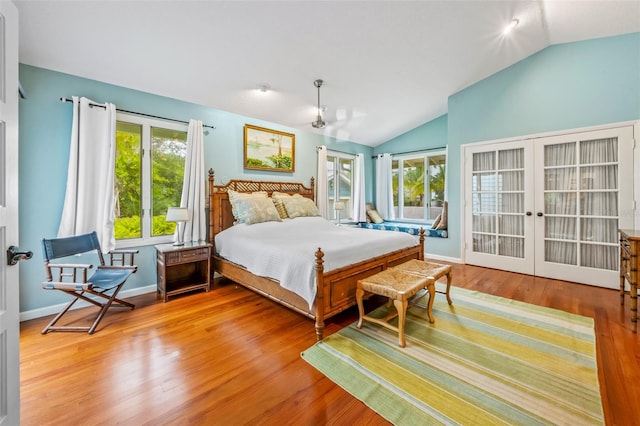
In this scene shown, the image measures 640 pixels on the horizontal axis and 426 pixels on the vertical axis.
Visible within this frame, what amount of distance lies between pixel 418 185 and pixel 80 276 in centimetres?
591

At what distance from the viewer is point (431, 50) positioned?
131 inches

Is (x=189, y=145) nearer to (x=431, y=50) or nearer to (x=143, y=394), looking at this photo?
(x=143, y=394)

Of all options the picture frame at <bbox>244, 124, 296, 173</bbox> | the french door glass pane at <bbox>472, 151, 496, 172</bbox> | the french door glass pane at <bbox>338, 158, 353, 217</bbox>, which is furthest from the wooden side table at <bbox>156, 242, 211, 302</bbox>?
the french door glass pane at <bbox>472, 151, 496, 172</bbox>

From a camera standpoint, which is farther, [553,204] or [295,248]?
[553,204]

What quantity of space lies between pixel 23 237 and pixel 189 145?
187cm

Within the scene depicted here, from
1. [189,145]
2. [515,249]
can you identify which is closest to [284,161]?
[189,145]

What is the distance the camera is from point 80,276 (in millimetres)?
2859

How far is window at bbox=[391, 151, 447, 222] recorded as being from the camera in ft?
19.1

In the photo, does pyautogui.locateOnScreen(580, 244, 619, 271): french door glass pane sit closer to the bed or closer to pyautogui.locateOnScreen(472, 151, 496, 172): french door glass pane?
pyautogui.locateOnScreen(472, 151, 496, 172): french door glass pane

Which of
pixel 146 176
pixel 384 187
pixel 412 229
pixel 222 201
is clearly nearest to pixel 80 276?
pixel 146 176

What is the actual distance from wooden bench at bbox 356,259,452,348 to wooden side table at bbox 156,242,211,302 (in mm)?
2050

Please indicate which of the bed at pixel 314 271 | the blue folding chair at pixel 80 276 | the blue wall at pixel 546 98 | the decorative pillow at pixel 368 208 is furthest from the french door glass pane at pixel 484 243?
the blue folding chair at pixel 80 276

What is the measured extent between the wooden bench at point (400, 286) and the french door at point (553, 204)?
2210 mm

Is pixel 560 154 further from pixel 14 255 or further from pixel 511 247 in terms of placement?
pixel 14 255
